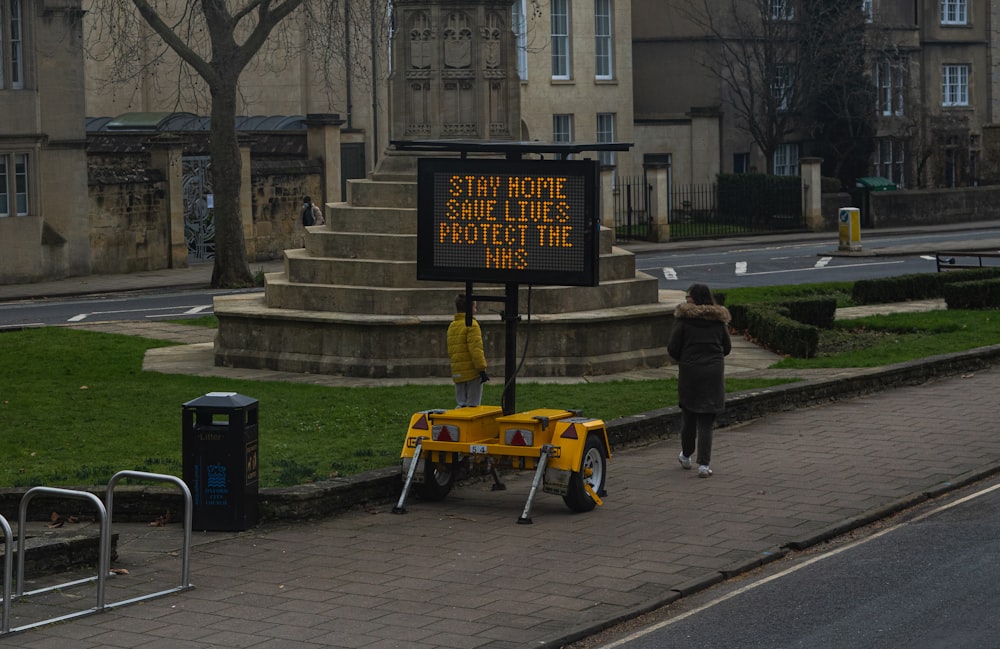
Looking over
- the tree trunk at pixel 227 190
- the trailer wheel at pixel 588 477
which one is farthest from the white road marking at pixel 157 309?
the trailer wheel at pixel 588 477

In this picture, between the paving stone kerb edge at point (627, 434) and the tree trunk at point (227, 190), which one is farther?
the tree trunk at point (227, 190)

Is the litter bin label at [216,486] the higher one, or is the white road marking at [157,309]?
the white road marking at [157,309]

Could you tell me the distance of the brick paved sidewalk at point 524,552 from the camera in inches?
360

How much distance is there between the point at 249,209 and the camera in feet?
139

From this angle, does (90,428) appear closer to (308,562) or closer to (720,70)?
(308,562)

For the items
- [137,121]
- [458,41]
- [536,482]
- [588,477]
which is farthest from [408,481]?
[137,121]

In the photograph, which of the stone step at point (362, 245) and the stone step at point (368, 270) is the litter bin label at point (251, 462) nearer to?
the stone step at point (368, 270)

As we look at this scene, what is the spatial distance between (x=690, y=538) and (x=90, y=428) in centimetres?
702

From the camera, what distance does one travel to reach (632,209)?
52344 millimetres

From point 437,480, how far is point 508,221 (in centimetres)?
222

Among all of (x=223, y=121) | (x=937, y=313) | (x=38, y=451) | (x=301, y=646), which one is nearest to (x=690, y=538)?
(x=301, y=646)

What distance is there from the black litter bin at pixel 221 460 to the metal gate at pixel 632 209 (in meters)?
38.5

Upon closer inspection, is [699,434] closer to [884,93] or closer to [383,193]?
[383,193]

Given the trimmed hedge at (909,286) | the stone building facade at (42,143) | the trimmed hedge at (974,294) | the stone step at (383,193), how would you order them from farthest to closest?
the stone building facade at (42,143), the trimmed hedge at (909,286), the trimmed hedge at (974,294), the stone step at (383,193)
